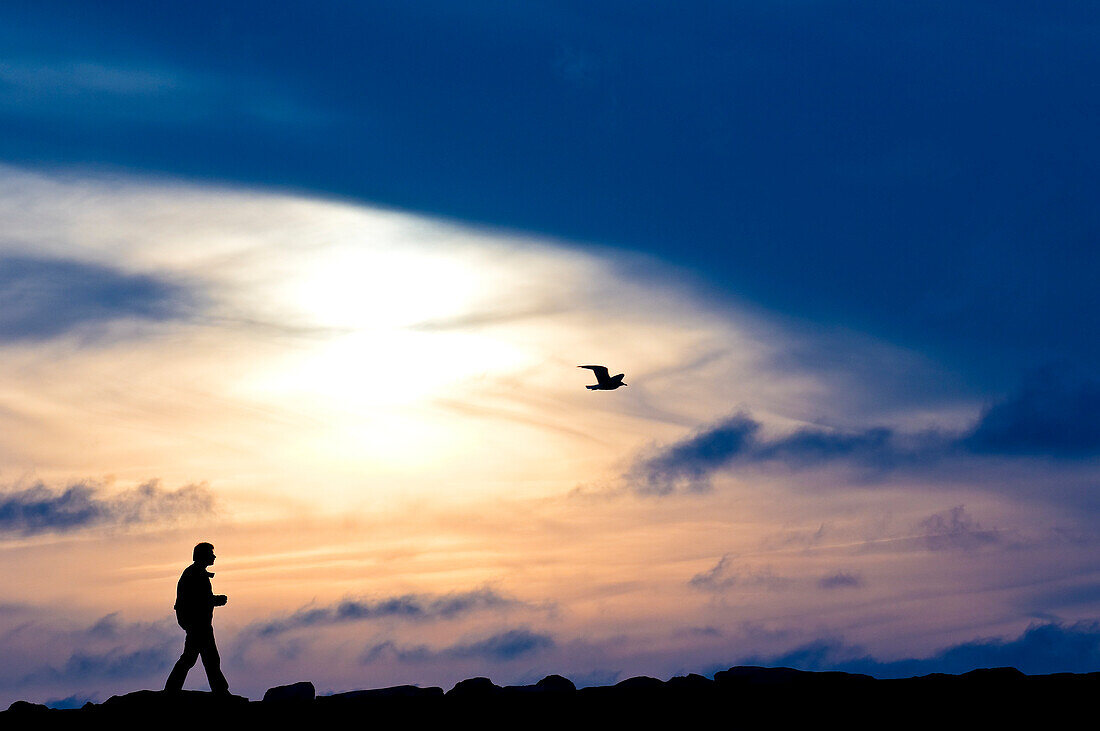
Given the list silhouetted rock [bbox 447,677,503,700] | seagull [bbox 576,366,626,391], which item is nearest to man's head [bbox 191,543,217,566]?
silhouetted rock [bbox 447,677,503,700]

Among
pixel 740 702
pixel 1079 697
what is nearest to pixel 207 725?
pixel 740 702

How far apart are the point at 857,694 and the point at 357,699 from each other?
9.94 meters

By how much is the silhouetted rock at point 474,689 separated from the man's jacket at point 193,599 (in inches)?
214

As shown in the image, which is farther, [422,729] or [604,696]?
[604,696]

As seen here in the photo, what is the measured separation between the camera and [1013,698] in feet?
73.7

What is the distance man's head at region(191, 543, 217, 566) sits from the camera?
2161 cm

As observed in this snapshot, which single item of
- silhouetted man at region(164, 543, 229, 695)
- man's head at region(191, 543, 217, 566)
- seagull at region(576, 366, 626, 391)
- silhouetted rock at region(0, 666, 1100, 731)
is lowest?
silhouetted rock at region(0, 666, 1100, 731)

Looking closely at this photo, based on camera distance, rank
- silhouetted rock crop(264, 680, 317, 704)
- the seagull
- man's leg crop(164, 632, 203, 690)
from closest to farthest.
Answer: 1. man's leg crop(164, 632, 203, 690)
2. silhouetted rock crop(264, 680, 317, 704)
3. the seagull

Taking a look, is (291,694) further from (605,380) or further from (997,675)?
(605,380)

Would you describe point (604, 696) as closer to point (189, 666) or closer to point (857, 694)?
point (857, 694)

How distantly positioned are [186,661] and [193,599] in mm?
1104

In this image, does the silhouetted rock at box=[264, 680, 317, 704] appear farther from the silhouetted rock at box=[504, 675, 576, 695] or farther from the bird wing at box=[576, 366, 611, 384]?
the bird wing at box=[576, 366, 611, 384]

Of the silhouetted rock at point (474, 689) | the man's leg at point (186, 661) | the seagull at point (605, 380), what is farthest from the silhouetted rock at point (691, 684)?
the seagull at point (605, 380)

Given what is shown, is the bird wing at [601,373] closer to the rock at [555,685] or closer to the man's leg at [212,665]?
the rock at [555,685]
